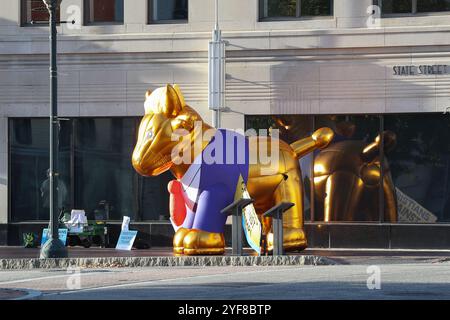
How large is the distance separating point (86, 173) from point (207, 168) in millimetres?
6814

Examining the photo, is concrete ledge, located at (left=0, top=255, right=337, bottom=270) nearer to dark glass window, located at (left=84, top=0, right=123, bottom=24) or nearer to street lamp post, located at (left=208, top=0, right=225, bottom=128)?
street lamp post, located at (left=208, top=0, right=225, bottom=128)

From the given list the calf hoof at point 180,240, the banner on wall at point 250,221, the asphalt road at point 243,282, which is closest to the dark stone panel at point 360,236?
the banner on wall at point 250,221

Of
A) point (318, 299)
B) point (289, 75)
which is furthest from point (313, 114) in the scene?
point (318, 299)

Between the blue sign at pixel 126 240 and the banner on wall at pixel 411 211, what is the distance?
242 inches

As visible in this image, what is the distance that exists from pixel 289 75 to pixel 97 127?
489 cm

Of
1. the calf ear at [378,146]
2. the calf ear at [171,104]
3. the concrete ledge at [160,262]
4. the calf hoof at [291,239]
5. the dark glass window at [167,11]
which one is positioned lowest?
the concrete ledge at [160,262]

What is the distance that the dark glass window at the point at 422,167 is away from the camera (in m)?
28.0

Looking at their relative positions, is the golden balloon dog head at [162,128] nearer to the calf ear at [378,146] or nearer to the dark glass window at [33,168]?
the calf ear at [378,146]

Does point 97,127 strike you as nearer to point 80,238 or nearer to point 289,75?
point 80,238

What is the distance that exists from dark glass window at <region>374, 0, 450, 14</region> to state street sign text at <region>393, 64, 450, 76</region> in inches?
52.3

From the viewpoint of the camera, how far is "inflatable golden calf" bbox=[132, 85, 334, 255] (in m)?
23.5

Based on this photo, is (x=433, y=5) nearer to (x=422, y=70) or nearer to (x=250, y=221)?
(x=422, y=70)

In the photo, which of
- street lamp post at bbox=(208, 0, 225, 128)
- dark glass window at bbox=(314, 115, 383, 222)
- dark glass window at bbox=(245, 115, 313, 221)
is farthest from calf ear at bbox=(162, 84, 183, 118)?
dark glass window at bbox=(314, 115, 383, 222)

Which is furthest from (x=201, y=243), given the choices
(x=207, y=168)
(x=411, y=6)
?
(x=411, y=6)
